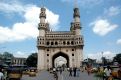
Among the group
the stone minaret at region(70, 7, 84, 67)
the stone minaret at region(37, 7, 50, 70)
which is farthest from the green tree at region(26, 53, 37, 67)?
the stone minaret at region(70, 7, 84, 67)

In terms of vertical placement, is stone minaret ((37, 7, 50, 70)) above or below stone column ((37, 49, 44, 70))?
above

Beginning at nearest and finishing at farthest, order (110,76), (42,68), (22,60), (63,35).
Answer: (110,76) < (42,68) < (63,35) < (22,60)

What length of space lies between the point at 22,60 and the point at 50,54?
273 feet

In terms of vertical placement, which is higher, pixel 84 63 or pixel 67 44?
pixel 67 44

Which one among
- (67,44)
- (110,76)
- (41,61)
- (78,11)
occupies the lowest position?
(110,76)

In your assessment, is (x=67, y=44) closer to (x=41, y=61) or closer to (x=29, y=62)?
(x=41, y=61)

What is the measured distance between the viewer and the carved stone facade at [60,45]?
293 ft

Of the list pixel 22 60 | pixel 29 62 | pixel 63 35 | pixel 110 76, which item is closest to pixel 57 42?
pixel 63 35

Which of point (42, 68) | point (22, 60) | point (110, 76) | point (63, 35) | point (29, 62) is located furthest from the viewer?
point (22, 60)

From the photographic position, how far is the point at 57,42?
9244cm

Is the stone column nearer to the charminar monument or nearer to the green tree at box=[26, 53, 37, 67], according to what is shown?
the charminar monument

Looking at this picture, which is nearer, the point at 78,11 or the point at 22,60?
the point at 78,11

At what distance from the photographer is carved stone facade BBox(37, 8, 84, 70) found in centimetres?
8931

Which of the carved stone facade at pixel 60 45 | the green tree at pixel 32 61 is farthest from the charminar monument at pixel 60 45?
the green tree at pixel 32 61
